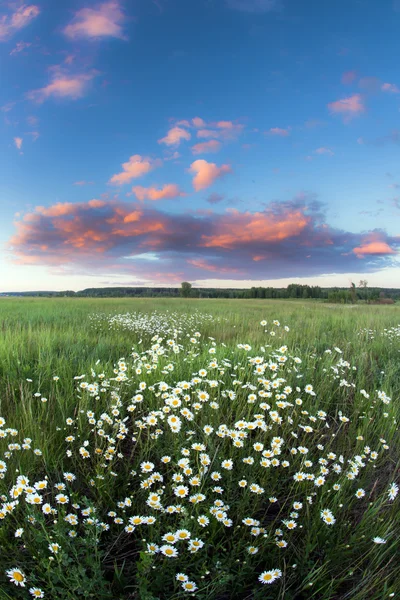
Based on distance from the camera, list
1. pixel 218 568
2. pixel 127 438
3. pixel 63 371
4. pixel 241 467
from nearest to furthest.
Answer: pixel 218 568 → pixel 241 467 → pixel 127 438 → pixel 63 371

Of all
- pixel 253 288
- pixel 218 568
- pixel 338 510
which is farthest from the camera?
pixel 253 288

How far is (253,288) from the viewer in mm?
75375

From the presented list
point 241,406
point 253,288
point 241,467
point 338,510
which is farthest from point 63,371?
point 253,288

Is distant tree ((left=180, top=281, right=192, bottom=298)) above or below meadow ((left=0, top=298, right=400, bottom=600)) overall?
above

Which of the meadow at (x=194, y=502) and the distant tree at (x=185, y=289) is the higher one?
the distant tree at (x=185, y=289)

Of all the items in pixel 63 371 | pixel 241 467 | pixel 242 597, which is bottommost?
pixel 242 597

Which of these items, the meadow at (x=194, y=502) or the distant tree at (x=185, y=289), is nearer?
the meadow at (x=194, y=502)

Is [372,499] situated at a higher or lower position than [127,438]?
lower

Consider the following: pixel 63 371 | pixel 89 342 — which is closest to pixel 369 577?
pixel 63 371

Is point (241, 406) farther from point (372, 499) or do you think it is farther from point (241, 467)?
point (372, 499)

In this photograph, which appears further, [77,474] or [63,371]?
[63,371]

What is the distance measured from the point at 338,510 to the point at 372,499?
2.32ft

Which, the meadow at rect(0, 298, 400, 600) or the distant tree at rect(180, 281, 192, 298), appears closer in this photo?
the meadow at rect(0, 298, 400, 600)

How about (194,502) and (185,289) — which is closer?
(194,502)
